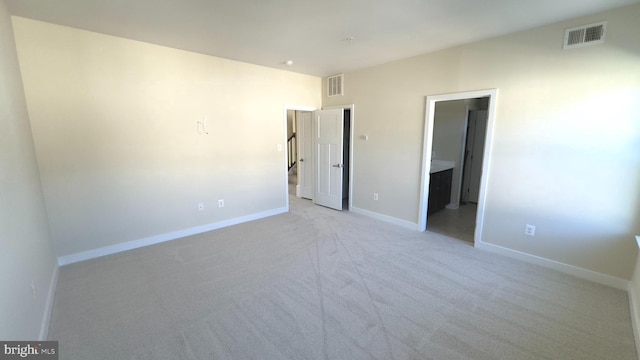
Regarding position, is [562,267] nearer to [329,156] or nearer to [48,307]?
[329,156]

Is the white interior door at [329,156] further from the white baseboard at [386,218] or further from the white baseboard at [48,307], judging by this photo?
the white baseboard at [48,307]

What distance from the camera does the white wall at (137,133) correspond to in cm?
281

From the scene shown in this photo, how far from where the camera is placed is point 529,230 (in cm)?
307

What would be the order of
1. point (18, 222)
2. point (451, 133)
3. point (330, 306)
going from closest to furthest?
point (18, 222) < point (330, 306) < point (451, 133)

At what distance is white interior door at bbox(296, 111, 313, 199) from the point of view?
18.6ft

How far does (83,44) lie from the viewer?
9.52 feet

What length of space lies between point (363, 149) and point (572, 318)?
133 inches

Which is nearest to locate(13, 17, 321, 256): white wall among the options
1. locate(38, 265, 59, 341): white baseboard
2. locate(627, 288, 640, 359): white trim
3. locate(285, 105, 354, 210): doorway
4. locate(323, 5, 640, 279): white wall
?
locate(38, 265, 59, 341): white baseboard

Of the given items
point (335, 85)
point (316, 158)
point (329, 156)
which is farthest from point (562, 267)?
point (335, 85)

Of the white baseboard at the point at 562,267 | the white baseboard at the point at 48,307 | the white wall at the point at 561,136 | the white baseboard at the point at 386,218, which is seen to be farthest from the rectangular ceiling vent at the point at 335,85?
the white baseboard at the point at 48,307

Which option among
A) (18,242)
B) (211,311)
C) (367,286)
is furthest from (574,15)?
(18,242)

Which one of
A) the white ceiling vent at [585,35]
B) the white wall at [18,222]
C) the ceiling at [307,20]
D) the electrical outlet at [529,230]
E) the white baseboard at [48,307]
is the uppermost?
the ceiling at [307,20]

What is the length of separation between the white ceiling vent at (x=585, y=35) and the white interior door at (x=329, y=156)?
3106 mm

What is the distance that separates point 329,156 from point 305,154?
871 mm
